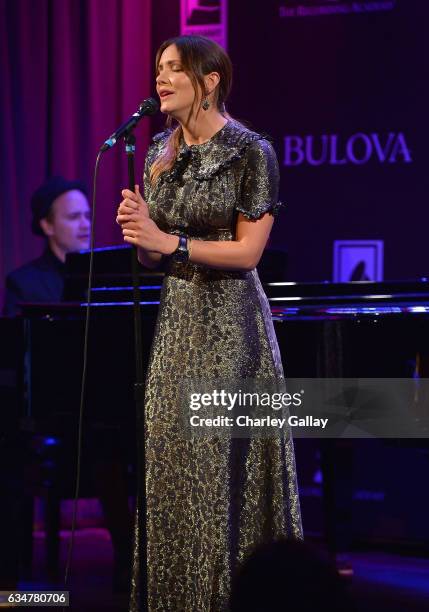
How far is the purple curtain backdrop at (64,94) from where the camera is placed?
608 centimetres

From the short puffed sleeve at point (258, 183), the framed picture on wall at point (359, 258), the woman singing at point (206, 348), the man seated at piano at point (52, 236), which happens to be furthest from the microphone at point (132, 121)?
the framed picture on wall at point (359, 258)

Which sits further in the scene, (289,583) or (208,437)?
(208,437)

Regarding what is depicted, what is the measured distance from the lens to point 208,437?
2.99 meters

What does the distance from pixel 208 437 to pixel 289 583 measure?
1551 millimetres

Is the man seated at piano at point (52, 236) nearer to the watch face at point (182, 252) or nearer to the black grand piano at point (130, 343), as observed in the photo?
the black grand piano at point (130, 343)

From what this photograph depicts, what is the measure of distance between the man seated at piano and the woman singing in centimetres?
277

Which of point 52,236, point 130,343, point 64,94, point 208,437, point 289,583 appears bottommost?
point 289,583

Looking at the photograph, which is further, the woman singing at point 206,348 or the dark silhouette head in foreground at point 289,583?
the woman singing at point 206,348

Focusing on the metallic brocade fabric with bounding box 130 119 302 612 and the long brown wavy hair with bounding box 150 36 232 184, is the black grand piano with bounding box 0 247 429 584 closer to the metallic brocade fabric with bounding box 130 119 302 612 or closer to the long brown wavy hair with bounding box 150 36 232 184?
the metallic brocade fabric with bounding box 130 119 302 612

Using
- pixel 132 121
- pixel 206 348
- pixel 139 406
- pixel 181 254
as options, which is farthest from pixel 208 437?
pixel 132 121

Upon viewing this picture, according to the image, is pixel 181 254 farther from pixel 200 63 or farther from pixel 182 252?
pixel 200 63

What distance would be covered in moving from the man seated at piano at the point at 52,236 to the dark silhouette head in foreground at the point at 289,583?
430 cm

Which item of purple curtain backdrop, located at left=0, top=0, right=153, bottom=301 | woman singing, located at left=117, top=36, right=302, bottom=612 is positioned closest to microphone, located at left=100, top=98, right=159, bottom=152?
woman singing, located at left=117, top=36, right=302, bottom=612

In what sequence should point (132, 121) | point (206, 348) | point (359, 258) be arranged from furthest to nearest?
1. point (359, 258)
2. point (206, 348)
3. point (132, 121)
